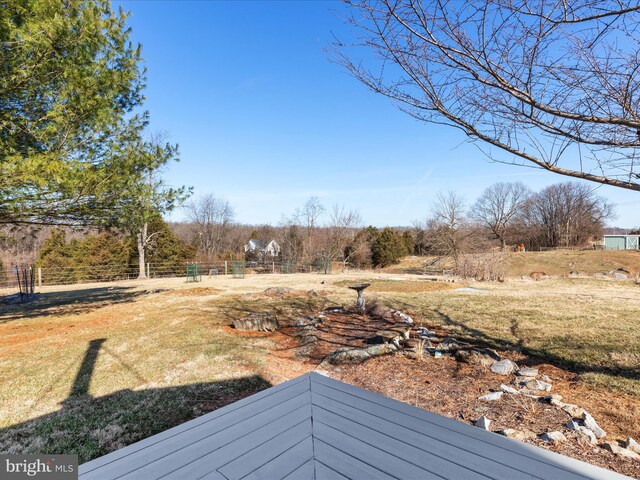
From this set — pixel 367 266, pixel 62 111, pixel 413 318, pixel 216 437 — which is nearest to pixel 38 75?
pixel 62 111

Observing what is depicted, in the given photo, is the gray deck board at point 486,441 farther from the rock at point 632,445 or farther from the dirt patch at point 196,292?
the dirt patch at point 196,292

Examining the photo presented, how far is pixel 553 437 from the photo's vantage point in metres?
2.59

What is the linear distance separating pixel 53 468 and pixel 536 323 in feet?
26.6

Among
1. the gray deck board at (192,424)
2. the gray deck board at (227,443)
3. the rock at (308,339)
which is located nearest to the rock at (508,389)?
the gray deck board at (192,424)

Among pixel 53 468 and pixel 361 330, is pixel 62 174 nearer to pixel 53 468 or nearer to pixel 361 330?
pixel 53 468

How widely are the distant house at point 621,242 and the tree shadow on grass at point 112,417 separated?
146 feet

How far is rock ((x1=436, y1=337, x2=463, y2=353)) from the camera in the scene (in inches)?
201

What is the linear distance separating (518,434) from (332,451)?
2071 mm

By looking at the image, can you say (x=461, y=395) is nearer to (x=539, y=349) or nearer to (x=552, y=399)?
(x=552, y=399)

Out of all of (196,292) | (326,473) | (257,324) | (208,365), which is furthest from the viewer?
(196,292)

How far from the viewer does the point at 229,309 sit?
9.55m

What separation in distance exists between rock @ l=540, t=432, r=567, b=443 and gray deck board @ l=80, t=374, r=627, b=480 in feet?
4.46

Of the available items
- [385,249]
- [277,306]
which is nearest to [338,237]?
[385,249]

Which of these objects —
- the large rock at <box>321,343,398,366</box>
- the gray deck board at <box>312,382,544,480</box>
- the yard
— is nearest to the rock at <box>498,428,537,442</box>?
the yard
